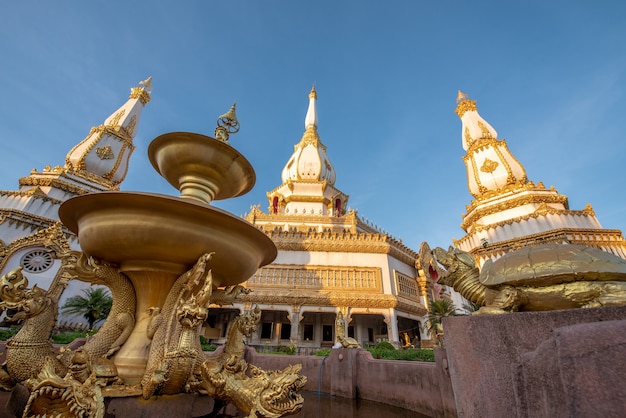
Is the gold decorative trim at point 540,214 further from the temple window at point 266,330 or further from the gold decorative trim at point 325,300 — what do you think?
the temple window at point 266,330

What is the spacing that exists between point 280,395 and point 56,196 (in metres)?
32.1

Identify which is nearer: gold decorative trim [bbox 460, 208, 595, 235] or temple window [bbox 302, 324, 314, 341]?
temple window [bbox 302, 324, 314, 341]

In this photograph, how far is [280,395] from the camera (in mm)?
3121

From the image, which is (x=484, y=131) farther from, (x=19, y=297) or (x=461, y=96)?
(x=19, y=297)

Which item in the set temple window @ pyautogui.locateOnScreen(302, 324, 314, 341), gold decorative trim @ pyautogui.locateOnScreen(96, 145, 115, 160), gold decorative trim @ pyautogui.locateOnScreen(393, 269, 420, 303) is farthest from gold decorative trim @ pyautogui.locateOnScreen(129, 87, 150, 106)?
gold decorative trim @ pyautogui.locateOnScreen(393, 269, 420, 303)

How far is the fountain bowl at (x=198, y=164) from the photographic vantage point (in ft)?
17.0

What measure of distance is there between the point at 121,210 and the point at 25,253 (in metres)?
26.1

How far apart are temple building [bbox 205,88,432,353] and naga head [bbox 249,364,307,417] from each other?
1510 centimetres

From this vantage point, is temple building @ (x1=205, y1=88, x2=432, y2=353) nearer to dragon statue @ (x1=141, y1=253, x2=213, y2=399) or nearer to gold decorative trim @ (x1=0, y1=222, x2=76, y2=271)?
gold decorative trim @ (x1=0, y1=222, x2=76, y2=271)

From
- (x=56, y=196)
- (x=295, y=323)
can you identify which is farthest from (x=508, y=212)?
(x=56, y=196)

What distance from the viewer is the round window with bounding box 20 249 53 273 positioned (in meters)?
20.8

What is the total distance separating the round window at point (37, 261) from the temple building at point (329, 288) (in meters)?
13.3

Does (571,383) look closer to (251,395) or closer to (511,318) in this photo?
(511,318)

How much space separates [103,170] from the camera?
96.0 ft
